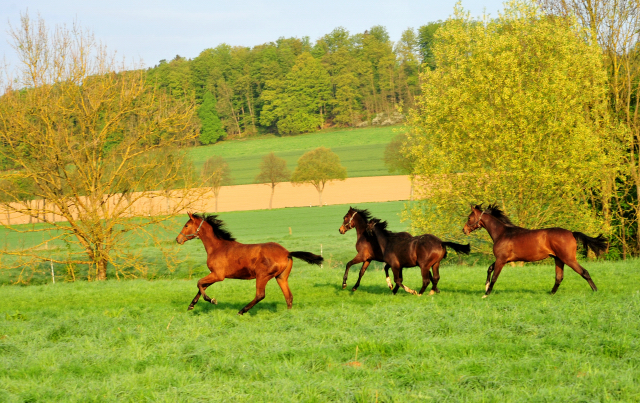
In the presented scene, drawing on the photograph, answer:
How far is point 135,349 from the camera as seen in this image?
8117mm

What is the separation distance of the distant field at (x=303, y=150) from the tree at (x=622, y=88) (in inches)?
2334

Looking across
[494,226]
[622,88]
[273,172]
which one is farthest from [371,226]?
[273,172]

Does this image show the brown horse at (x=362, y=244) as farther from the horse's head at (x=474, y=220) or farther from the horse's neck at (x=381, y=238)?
the horse's head at (x=474, y=220)

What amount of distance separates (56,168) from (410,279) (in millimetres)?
14909

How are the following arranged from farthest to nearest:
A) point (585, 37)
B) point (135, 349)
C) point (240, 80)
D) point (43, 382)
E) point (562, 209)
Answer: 1. point (240, 80)
2. point (585, 37)
3. point (562, 209)
4. point (135, 349)
5. point (43, 382)

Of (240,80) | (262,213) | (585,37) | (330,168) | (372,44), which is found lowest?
(262,213)

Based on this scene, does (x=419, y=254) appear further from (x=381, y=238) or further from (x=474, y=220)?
(x=474, y=220)

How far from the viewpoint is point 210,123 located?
116 metres

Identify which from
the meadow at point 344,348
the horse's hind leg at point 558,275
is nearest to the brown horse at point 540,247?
the horse's hind leg at point 558,275

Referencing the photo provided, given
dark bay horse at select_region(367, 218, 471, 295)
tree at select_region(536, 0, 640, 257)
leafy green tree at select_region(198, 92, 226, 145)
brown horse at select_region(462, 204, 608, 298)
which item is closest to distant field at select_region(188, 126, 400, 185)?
leafy green tree at select_region(198, 92, 226, 145)

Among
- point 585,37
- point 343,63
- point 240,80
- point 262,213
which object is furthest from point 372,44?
point 585,37

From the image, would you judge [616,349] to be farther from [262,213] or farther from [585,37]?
[262,213]

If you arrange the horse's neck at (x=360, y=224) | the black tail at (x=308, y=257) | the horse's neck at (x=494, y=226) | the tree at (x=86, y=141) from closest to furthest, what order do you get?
the black tail at (x=308, y=257) < the horse's neck at (x=494, y=226) < the horse's neck at (x=360, y=224) < the tree at (x=86, y=141)

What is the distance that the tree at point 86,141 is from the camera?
20.4m
